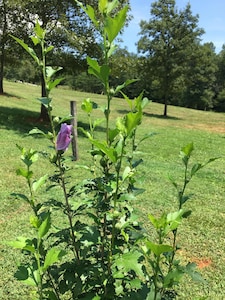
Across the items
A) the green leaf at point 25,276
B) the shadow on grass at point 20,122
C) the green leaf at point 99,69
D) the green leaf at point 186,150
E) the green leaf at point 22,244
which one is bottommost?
the shadow on grass at point 20,122

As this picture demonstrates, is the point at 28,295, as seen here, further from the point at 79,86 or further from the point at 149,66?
the point at 79,86

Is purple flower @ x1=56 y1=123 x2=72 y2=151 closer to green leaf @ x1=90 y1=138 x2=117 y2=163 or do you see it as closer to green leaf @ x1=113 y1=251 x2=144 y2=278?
green leaf @ x1=90 y1=138 x2=117 y2=163

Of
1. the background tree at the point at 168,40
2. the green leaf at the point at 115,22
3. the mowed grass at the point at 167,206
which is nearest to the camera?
the green leaf at the point at 115,22

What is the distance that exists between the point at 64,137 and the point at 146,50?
21.8m

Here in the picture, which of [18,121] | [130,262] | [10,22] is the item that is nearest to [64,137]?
[130,262]

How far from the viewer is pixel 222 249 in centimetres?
411

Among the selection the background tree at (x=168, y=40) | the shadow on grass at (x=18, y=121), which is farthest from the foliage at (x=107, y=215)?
the background tree at (x=168, y=40)

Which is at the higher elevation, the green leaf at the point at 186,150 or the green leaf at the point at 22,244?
the green leaf at the point at 186,150

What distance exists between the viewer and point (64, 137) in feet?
4.33

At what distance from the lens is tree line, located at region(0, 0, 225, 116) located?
1151 cm

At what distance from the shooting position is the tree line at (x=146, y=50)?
1151 centimetres

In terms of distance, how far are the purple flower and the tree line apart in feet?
3.12

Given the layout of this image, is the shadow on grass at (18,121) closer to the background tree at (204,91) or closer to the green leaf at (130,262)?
the green leaf at (130,262)

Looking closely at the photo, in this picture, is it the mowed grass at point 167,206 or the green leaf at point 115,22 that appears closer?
the green leaf at point 115,22
